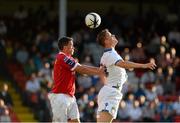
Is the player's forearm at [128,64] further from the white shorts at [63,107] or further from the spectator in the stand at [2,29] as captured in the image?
the spectator in the stand at [2,29]

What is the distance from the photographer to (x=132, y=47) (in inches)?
965

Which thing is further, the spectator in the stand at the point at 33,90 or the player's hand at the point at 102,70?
the spectator in the stand at the point at 33,90

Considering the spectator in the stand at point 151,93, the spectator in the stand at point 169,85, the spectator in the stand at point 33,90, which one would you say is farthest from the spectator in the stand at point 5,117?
the spectator in the stand at point 169,85

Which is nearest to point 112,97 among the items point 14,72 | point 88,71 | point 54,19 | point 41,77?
point 88,71

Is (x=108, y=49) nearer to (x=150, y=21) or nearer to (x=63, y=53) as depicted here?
(x=63, y=53)

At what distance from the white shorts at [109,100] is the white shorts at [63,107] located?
514 millimetres

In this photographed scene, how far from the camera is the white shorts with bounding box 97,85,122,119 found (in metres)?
12.0

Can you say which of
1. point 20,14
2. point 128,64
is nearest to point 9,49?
point 20,14

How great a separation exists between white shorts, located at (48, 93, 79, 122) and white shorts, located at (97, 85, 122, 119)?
51 cm

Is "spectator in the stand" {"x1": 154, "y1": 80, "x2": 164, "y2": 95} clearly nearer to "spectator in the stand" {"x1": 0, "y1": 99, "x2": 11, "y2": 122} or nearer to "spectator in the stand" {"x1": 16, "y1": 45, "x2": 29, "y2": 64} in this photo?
"spectator in the stand" {"x1": 16, "y1": 45, "x2": 29, "y2": 64}

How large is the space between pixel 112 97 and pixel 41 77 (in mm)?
9274

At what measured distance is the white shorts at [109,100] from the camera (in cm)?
1199

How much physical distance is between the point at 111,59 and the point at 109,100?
71 centimetres

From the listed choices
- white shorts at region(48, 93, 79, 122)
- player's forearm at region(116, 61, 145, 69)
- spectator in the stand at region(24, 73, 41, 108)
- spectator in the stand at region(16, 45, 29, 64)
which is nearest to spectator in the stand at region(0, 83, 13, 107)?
spectator in the stand at region(24, 73, 41, 108)
